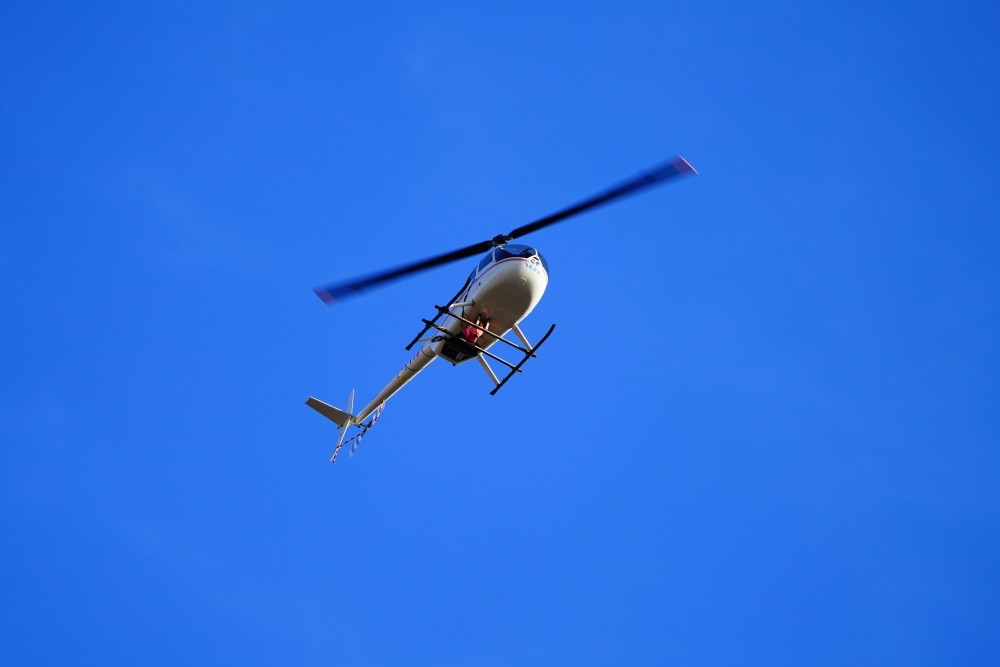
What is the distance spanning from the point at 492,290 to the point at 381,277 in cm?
198

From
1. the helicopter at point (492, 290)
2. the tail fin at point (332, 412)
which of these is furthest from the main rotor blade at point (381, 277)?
the tail fin at point (332, 412)

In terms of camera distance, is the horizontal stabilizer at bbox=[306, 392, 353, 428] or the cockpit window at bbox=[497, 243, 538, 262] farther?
the horizontal stabilizer at bbox=[306, 392, 353, 428]

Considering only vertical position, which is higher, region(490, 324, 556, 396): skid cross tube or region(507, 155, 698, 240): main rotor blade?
region(507, 155, 698, 240): main rotor blade

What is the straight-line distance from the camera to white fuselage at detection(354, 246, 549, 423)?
17.5m

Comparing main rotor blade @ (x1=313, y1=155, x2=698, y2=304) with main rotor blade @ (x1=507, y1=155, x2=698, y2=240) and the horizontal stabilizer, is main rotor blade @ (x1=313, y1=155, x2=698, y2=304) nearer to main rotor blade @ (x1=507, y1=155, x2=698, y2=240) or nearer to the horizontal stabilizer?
main rotor blade @ (x1=507, y1=155, x2=698, y2=240)

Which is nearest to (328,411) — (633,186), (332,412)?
(332,412)

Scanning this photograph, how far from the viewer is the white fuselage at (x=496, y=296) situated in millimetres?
17516

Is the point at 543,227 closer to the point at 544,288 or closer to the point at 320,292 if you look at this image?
the point at 544,288

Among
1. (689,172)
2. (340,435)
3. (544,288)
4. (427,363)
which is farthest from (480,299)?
(340,435)

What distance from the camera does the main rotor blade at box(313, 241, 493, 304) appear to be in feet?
55.6

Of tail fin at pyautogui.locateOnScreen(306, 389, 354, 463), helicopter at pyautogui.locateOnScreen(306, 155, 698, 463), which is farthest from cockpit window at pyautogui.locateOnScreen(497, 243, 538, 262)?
tail fin at pyautogui.locateOnScreen(306, 389, 354, 463)

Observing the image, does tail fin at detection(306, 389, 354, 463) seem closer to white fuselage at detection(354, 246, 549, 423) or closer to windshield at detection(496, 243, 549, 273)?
white fuselage at detection(354, 246, 549, 423)

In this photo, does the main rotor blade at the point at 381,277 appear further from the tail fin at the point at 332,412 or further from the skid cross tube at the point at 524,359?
the tail fin at the point at 332,412

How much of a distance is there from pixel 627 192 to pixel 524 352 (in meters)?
3.52
